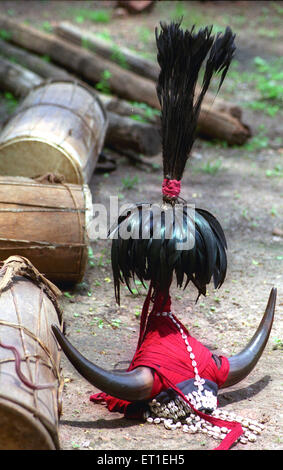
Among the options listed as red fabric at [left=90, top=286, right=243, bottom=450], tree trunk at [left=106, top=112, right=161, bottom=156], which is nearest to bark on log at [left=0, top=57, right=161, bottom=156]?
tree trunk at [left=106, top=112, right=161, bottom=156]

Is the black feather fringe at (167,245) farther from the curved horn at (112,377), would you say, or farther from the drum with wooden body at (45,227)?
the drum with wooden body at (45,227)

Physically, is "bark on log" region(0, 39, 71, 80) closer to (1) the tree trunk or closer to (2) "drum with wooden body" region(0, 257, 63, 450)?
(1) the tree trunk

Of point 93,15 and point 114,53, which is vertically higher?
point 93,15

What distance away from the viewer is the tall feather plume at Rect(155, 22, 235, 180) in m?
2.95

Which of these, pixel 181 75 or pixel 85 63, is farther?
pixel 85 63

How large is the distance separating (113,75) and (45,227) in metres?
4.42

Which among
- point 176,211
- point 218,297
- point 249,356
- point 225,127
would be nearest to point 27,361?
point 176,211

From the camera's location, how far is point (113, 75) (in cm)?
813

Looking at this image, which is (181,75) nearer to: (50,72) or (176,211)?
(176,211)

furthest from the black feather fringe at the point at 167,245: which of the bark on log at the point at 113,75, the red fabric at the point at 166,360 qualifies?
the bark on log at the point at 113,75

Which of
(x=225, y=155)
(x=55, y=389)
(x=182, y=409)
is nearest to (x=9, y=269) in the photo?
(x=55, y=389)

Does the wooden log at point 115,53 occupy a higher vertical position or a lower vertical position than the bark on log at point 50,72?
higher

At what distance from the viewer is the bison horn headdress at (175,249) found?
296 centimetres

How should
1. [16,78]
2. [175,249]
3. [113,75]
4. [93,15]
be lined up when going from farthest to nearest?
[93,15] → [113,75] → [16,78] → [175,249]
